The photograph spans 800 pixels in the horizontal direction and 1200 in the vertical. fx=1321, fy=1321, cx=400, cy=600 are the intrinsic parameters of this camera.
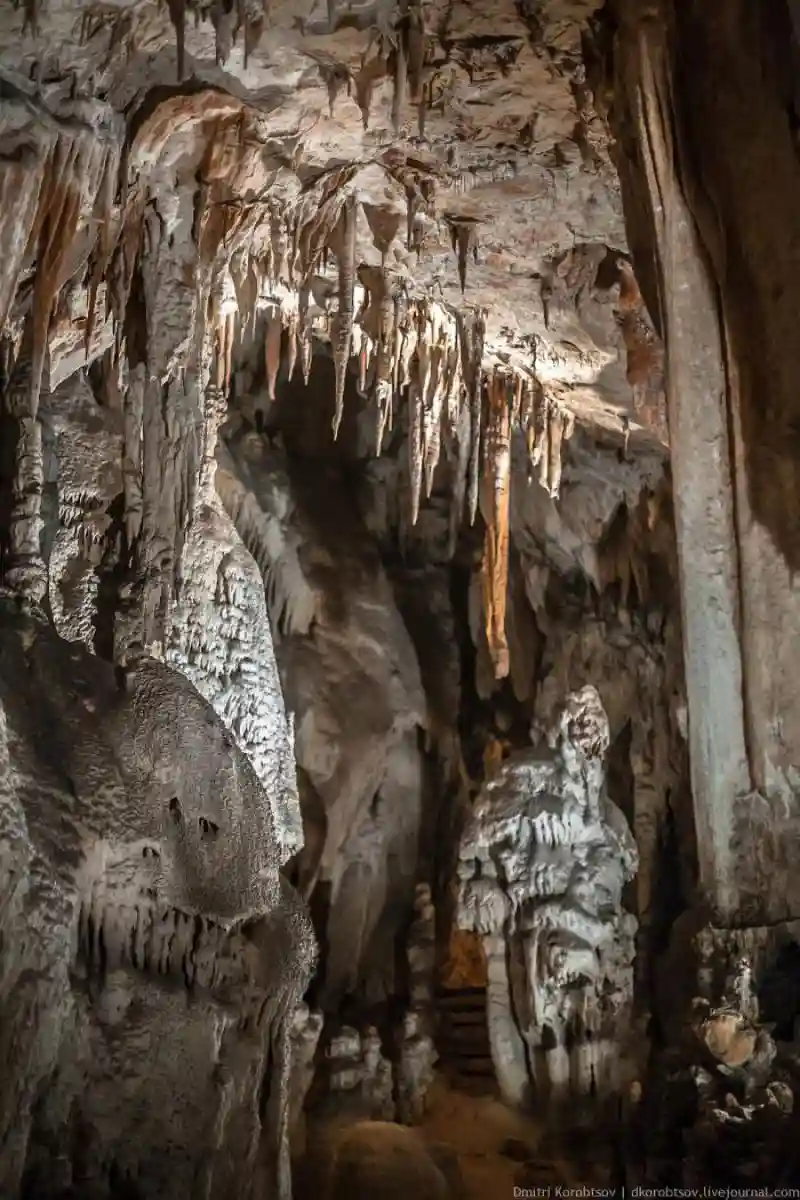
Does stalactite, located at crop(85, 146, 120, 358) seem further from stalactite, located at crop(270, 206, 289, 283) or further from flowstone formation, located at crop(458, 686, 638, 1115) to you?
flowstone formation, located at crop(458, 686, 638, 1115)

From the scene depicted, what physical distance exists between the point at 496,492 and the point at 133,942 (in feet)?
12.1

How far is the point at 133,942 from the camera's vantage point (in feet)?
15.8

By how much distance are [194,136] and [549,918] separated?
4.59 metres

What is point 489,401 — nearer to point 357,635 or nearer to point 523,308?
point 523,308

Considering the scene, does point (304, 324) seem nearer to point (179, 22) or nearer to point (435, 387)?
point (435, 387)

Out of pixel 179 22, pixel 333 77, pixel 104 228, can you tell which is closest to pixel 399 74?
pixel 333 77

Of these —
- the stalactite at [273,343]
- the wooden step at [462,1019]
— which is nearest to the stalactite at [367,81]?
the stalactite at [273,343]

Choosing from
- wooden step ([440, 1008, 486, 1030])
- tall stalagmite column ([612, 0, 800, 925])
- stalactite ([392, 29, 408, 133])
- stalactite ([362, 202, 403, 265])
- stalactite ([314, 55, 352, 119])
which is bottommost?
wooden step ([440, 1008, 486, 1030])

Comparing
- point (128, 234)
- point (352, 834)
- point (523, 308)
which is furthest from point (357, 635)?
point (128, 234)

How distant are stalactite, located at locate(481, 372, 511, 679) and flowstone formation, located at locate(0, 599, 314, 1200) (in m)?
2.60

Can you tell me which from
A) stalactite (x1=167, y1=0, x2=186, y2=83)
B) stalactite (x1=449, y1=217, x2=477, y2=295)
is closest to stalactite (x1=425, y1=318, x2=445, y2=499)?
stalactite (x1=449, y1=217, x2=477, y2=295)

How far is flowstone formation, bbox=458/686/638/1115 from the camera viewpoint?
24.0 feet

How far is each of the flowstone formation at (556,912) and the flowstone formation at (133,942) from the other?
2.10 metres

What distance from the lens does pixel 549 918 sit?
7.50 metres
